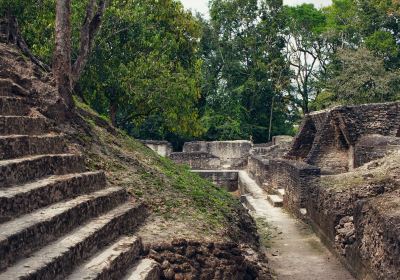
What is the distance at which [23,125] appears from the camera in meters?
6.39

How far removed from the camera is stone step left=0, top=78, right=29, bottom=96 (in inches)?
283

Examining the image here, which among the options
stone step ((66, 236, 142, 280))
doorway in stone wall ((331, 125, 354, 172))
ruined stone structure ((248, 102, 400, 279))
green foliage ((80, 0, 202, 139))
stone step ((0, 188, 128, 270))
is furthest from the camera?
green foliage ((80, 0, 202, 139))

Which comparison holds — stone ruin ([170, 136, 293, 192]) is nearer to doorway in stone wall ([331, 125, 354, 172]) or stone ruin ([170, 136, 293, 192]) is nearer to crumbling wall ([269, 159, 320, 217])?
doorway in stone wall ([331, 125, 354, 172])

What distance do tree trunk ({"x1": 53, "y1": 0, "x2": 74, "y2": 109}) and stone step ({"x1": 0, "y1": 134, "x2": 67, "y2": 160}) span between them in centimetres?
150

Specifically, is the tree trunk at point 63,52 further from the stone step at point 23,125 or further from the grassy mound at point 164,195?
the stone step at point 23,125

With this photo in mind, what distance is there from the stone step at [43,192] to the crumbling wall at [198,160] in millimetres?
20519

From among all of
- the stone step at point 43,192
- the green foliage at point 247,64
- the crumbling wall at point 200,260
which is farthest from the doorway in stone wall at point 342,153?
the green foliage at point 247,64

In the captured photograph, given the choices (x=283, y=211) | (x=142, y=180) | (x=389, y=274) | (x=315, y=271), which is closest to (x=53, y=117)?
(x=142, y=180)

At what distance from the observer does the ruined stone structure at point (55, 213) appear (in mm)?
4078

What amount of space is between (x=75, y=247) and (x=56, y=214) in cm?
39

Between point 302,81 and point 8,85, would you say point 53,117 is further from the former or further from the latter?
point 302,81

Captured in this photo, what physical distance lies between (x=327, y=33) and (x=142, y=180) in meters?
29.5

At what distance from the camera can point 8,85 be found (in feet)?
24.1

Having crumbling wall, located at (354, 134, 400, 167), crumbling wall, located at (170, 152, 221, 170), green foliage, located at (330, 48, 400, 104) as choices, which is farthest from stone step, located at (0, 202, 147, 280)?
green foliage, located at (330, 48, 400, 104)
